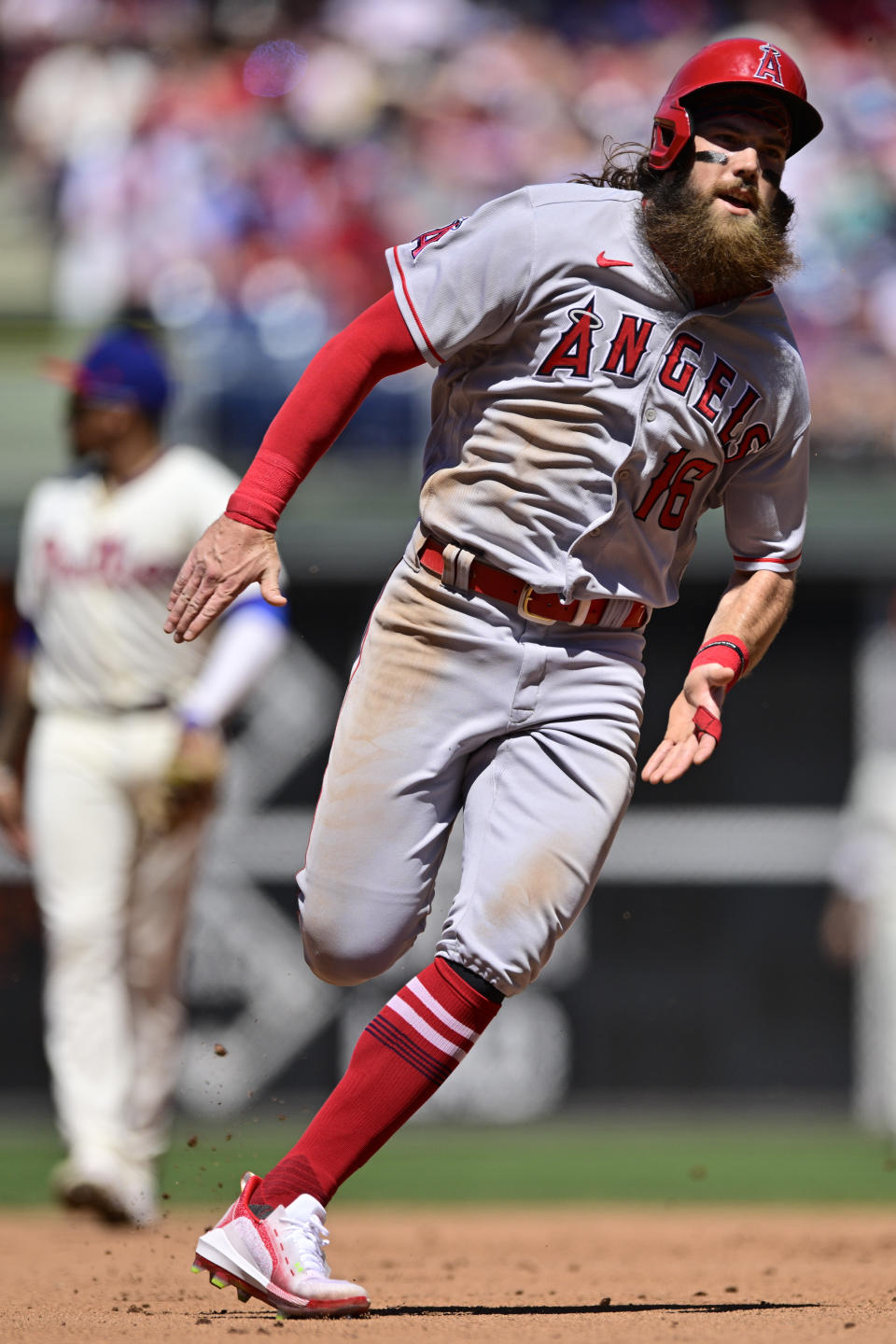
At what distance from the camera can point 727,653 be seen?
318 centimetres

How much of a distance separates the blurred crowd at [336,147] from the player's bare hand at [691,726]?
552cm

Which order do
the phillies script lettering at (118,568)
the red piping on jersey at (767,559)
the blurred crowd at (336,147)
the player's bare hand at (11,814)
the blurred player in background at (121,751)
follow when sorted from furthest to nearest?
the blurred crowd at (336,147) → the player's bare hand at (11,814) → the phillies script lettering at (118,568) → the blurred player in background at (121,751) → the red piping on jersey at (767,559)

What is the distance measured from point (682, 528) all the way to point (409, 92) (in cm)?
757

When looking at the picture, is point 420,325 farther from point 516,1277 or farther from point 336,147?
point 336,147

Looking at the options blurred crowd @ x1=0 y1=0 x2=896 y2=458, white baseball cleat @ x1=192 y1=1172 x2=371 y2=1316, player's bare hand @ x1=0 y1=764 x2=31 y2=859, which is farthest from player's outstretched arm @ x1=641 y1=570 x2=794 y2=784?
blurred crowd @ x1=0 y1=0 x2=896 y2=458

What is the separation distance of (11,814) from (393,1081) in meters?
2.87

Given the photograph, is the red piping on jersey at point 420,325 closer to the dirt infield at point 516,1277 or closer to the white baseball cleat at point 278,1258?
the white baseball cleat at point 278,1258

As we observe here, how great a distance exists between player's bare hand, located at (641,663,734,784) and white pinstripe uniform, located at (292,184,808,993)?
0.37 ft

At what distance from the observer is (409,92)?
33.4 feet

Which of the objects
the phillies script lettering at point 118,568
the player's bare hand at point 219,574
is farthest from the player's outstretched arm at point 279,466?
the phillies script lettering at point 118,568

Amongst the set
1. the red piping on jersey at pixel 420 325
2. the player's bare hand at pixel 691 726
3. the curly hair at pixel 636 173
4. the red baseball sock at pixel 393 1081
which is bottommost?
the red baseball sock at pixel 393 1081

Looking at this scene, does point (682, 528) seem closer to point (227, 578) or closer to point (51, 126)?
point (227, 578)

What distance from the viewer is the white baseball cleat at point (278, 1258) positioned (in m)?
2.87

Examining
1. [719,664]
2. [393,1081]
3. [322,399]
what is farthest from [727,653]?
[393,1081]
